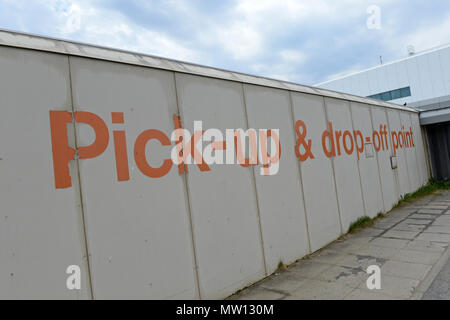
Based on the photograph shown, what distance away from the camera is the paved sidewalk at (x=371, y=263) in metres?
3.36

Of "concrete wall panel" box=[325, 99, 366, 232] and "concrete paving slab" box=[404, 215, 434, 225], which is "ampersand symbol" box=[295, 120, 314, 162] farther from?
"concrete paving slab" box=[404, 215, 434, 225]

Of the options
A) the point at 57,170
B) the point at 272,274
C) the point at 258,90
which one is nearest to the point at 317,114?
the point at 258,90

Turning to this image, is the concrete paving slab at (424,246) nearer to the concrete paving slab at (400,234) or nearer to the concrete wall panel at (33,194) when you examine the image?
the concrete paving slab at (400,234)

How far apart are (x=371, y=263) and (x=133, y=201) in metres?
3.45

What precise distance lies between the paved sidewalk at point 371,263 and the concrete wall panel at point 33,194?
2.01m

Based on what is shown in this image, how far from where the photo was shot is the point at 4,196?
219 cm

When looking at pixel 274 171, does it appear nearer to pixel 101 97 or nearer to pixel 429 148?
pixel 101 97

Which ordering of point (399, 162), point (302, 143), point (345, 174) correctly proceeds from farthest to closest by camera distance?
point (399, 162), point (345, 174), point (302, 143)

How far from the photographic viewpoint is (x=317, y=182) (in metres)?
5.14

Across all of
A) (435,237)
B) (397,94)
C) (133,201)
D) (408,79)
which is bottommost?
(435,237)

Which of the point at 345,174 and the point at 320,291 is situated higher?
the point at 345,174

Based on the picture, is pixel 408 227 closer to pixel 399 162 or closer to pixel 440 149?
pixel 399 162

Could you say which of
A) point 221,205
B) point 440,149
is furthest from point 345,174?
point 440,149

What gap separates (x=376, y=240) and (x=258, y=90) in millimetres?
3442
